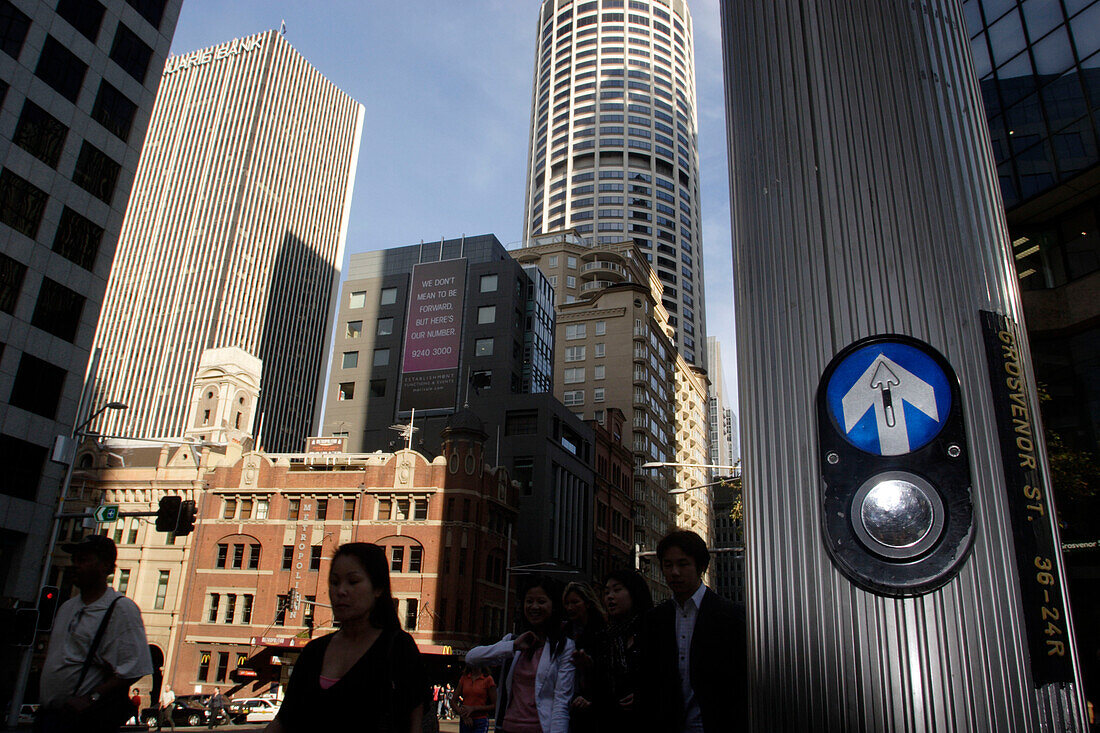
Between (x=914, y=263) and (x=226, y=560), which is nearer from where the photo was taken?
(x=914, y=263)

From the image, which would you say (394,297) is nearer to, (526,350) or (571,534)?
(526,350)

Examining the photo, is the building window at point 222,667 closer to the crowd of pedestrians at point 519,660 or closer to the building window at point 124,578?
the building window at point 124,578

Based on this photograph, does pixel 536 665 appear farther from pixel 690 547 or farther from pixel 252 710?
pixel 252 710

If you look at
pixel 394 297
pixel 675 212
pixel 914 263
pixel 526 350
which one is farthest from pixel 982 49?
pixel 675 212

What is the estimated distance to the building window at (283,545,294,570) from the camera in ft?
156

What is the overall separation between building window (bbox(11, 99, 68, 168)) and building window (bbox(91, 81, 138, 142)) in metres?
1.98

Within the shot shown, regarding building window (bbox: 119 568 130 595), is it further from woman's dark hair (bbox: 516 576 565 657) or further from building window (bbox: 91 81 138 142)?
woman's dark hair (bbox: 516 576 565 657)

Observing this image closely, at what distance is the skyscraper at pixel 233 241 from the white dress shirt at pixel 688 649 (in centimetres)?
11869

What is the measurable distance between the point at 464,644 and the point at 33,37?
35.0 m

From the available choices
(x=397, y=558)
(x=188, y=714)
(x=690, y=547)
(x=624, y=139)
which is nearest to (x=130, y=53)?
(x=188, y=714)

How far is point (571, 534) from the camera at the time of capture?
197 ft

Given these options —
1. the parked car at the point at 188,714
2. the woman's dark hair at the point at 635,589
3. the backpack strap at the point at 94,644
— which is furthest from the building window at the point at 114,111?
the woman's dark hair at the point at 635,589

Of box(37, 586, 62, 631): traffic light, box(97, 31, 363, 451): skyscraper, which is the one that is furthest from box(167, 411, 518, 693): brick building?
box(97, 31, 363, 451): skyscraper

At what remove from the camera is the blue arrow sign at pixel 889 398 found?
477cm
